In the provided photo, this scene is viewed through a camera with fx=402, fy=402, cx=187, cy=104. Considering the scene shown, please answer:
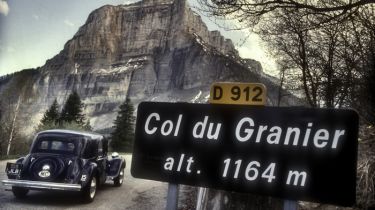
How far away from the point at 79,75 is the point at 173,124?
160m

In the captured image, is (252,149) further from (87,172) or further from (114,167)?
Result: (114,167)

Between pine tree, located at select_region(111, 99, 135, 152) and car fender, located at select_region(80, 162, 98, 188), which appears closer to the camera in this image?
car fender, located at select_region(80, 162, 98, 188)

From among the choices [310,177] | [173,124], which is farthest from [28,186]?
[310,177]

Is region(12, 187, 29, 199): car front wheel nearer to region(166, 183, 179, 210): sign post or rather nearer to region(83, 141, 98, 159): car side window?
region(83, 141, 98, 159): car side window

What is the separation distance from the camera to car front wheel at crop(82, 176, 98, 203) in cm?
934

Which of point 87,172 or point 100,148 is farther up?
point 100,148

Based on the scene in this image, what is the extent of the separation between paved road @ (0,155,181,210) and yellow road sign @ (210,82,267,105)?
753cm

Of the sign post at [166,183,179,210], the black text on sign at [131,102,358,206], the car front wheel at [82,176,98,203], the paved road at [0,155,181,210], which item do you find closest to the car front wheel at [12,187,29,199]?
the paved road at [0,155,181,210]

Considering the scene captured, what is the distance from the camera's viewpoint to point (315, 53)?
14000mm

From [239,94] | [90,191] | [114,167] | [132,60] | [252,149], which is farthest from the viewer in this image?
[132,60]

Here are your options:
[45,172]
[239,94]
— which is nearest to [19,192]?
[45,172]

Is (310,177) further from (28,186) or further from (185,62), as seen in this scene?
(185,62)

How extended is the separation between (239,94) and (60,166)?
7.88m

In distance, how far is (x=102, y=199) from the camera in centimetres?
1026
